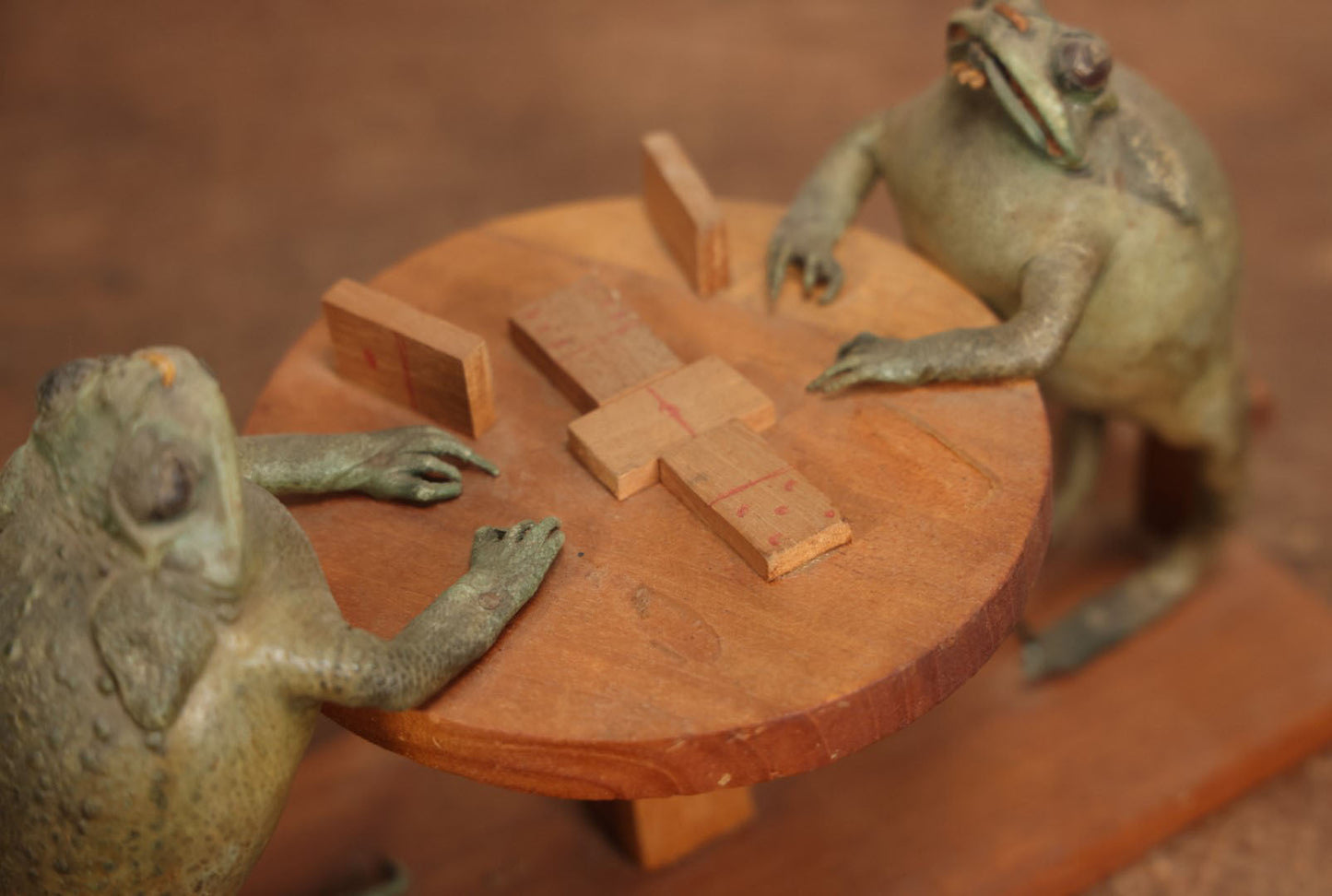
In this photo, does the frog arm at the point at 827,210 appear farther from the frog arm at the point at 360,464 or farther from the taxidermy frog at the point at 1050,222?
the frog arm at the point at 360,464

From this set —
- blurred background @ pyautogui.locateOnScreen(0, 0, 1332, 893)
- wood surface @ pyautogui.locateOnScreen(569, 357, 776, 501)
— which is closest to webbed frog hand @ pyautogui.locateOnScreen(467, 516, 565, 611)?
wood surface @ pyautogui.locateOnScreen(569, 357, 776, 501)

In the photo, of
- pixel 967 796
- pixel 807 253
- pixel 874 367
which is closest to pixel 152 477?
pixel 874 367

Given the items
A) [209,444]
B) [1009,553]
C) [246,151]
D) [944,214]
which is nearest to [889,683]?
[1009,553]

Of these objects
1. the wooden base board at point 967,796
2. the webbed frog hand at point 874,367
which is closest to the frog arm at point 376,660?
the webbed frog hand at point 874,367

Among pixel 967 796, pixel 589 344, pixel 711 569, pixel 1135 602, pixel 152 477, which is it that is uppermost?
pixel 152 477

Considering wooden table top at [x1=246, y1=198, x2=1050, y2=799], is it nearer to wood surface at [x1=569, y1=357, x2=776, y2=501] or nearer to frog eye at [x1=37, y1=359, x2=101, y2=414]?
wood surface at [x1=569, y1=357, x2=776, y2=501]

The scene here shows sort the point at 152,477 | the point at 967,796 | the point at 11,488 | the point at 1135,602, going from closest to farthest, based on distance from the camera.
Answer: the point at 152,477, the point at 11,488, the point at 967,796, the point at 1135,602

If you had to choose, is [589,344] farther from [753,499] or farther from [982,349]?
[982,349]
